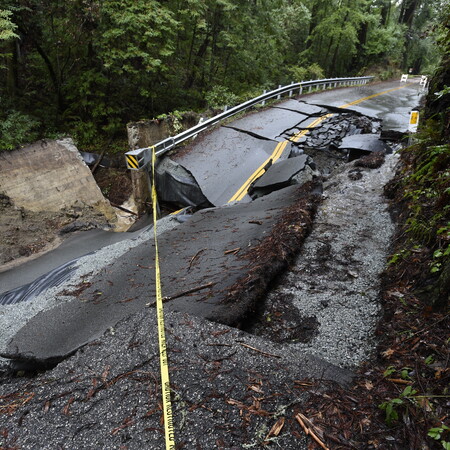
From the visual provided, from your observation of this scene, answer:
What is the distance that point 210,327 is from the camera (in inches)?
121

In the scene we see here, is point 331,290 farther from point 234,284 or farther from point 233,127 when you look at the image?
point 233,127

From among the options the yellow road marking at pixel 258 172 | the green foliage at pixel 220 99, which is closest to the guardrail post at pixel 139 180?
the yellow road marking at pixel 258 172

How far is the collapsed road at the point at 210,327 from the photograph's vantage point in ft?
7.62

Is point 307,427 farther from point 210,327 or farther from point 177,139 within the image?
point 177,139

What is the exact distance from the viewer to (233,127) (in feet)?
40.6

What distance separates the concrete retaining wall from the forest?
2.26 feet

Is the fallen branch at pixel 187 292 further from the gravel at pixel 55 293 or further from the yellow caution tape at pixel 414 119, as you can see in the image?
the yellow caution tape at pixel 414 119

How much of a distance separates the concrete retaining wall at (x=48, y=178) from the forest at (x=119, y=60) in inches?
27.1

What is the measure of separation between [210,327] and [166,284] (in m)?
1.31

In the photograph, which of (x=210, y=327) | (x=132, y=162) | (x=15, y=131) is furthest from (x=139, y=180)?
(x=210, y=327)

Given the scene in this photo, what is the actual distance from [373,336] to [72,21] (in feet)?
50.3

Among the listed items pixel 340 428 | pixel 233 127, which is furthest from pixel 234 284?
pixel 233 127

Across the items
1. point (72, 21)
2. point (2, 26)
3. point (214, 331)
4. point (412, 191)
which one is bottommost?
point (214, 331)

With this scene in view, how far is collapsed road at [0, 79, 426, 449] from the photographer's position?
2.32 meters
